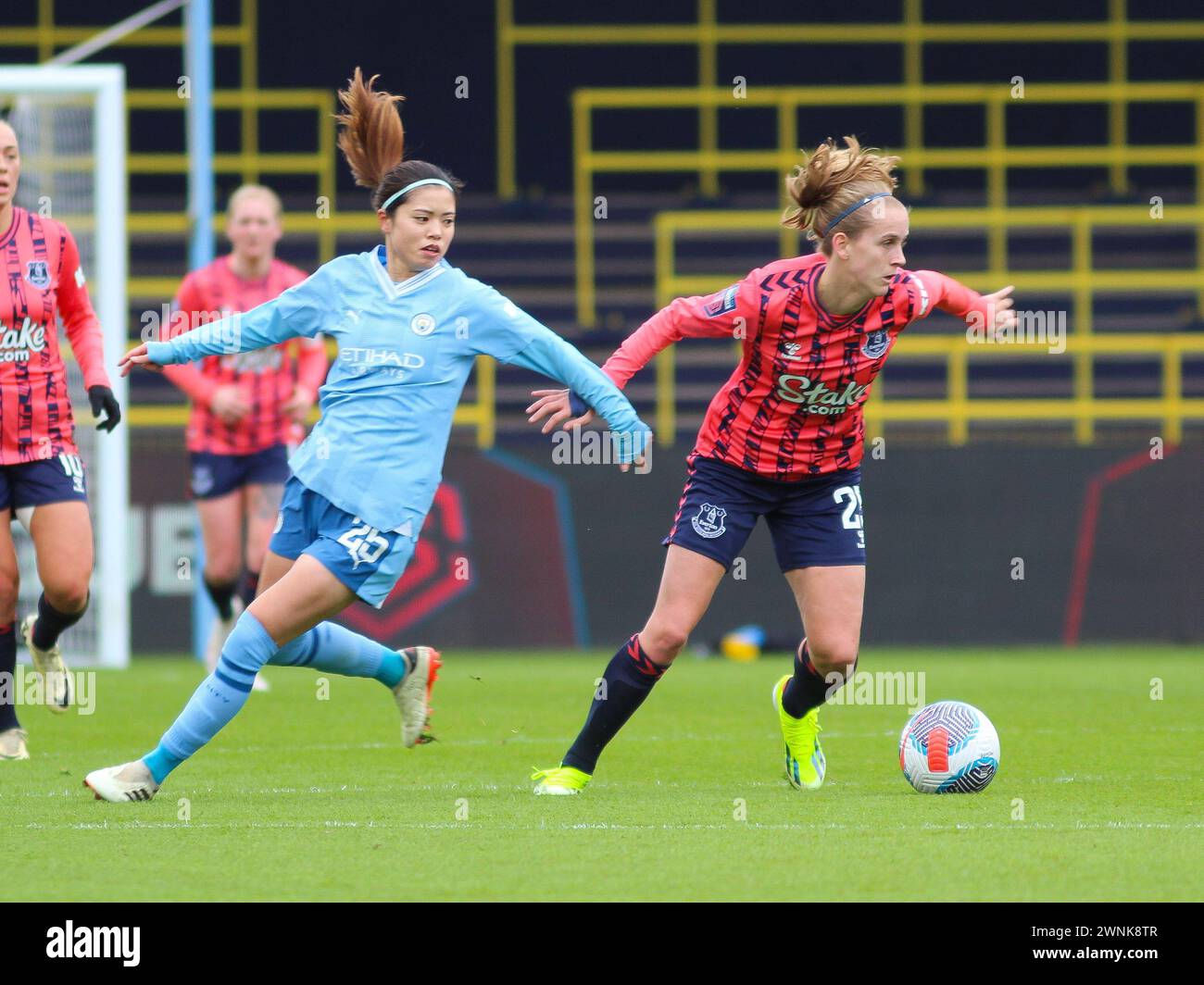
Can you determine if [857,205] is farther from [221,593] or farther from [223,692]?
[221,593]

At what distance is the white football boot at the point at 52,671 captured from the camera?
7832 mm

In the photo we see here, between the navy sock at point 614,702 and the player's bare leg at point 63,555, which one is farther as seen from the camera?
the player's bare leg at point 63,555

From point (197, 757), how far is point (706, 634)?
6920 mm

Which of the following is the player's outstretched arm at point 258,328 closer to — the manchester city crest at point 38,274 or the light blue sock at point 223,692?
the light blue sock at point 223,692

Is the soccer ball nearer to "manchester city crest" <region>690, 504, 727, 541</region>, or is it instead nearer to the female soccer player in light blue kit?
"manchester city crest" <region>690, 504, 727, 541</region>

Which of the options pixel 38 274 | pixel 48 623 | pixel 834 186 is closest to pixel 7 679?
pixel 48 623

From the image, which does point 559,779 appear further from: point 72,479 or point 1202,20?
point 1202,20

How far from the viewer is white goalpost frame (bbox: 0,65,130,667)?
11.6m

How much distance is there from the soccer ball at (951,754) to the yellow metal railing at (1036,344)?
8.53 metres

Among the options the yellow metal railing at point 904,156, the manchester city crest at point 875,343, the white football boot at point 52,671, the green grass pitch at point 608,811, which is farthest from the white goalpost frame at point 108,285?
the manchester city crest at point 875,343

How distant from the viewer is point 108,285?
11.6 meters

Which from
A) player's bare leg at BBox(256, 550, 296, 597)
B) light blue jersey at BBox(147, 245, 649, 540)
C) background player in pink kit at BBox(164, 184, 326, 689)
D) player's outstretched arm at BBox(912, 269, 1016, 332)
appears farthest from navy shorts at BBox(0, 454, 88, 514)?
player's outstretched arm at BBox(912, 269, 1016, 332)

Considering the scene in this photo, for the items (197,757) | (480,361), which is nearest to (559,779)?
(197,757)

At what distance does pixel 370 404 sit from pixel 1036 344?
1181cm
